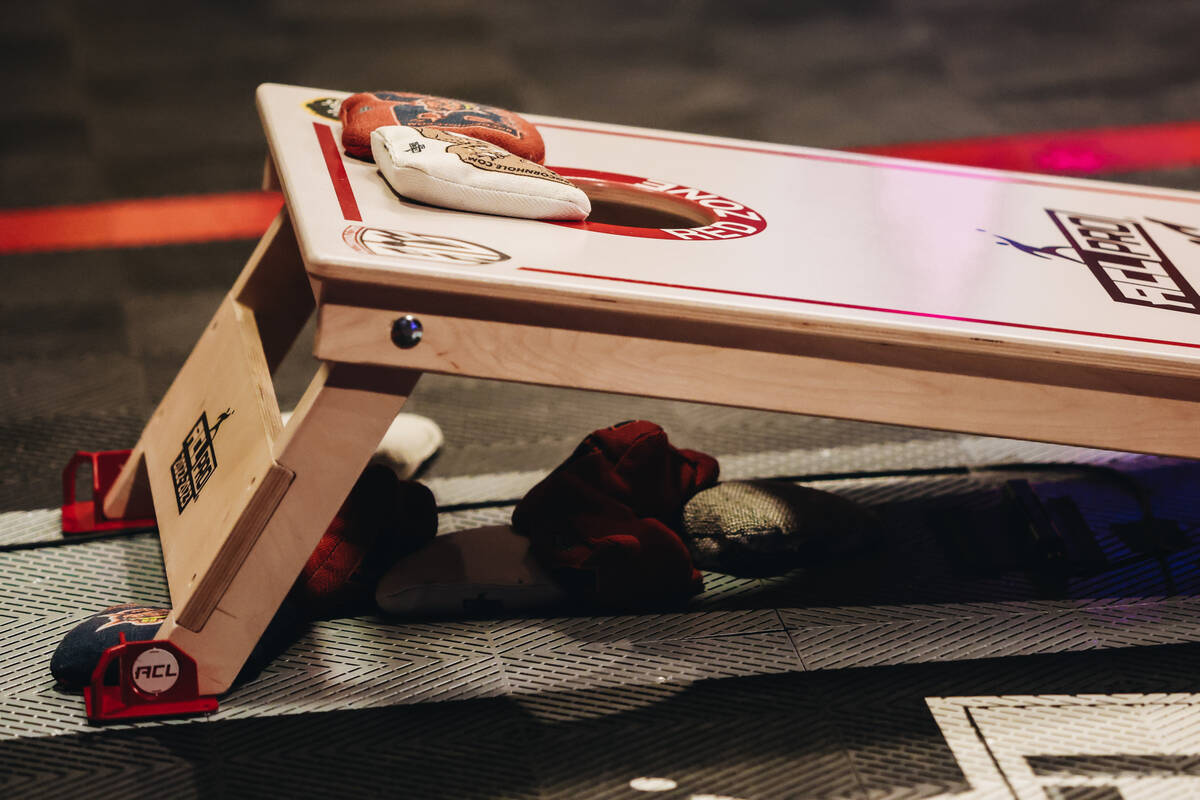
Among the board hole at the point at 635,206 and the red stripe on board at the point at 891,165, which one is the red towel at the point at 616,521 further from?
the red stripe on board at the point at 891,165

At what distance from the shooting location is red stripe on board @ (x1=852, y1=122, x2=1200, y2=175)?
314cm

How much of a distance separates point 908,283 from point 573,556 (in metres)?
0.56

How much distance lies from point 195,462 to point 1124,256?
4.21 ft

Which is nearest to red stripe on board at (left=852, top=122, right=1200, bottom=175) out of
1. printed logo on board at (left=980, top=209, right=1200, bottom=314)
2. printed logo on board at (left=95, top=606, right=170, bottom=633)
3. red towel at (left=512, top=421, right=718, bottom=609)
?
printed logo on board at (left=980, top=209, right=1200, bottom=314)

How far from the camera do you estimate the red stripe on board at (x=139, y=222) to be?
2684 mm

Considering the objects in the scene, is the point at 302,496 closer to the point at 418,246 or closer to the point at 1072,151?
the point at 418,246

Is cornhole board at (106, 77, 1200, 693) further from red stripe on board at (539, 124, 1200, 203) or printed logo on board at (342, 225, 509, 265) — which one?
red stripe on board at (539, 124, 1200, 203)

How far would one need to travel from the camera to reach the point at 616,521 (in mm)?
1618

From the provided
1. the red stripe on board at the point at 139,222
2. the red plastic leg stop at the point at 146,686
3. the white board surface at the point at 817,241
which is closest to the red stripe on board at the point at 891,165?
the white board surface at the point at 817,241

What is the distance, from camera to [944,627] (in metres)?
1.64

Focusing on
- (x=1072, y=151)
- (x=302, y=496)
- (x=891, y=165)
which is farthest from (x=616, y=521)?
(x=1072, y=151)

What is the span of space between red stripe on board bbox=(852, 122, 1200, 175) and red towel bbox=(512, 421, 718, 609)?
1.74 m

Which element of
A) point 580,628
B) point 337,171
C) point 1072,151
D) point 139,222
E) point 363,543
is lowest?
point 580,628

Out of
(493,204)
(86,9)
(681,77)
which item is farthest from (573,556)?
(86,9)
